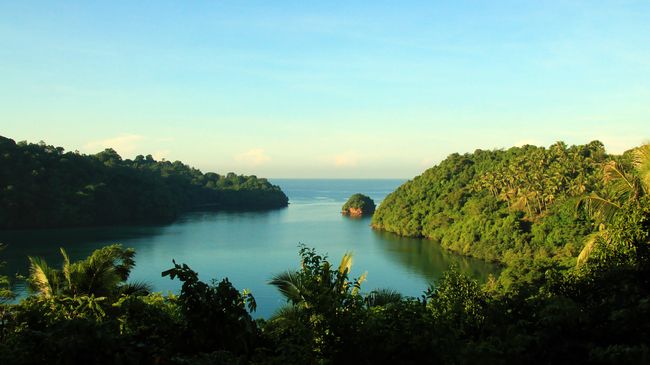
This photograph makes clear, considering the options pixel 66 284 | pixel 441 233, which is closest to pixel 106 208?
pixel 441 233

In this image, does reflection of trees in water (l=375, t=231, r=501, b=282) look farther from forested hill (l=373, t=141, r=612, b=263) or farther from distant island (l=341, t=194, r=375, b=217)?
distant island (l=341, t=194, r=375, b=217)

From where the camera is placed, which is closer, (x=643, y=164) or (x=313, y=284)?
(x=313, y=284)

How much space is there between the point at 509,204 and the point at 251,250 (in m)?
30.1

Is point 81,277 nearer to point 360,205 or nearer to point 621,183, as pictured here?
point 621,183

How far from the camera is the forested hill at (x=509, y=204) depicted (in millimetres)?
46938

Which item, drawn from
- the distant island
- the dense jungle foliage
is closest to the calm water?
the distant island

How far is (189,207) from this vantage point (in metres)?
112

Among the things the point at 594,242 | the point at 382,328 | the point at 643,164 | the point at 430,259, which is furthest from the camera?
the point at 430,259

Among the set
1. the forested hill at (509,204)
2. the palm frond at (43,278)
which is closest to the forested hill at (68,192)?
the forested hill at (509,204)

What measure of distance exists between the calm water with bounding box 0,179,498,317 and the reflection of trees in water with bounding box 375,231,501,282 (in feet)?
0.30

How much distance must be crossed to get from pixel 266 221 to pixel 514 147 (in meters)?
44.0

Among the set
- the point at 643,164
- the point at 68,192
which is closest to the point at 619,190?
the point at 643,164

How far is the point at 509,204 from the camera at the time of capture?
2216 inches

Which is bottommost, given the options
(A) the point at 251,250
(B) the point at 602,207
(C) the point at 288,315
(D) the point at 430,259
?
(D) the point at 430,259
